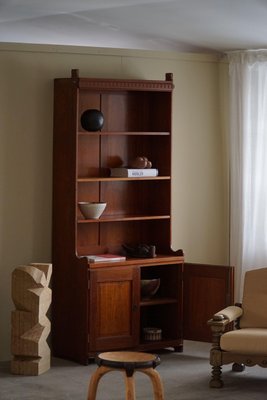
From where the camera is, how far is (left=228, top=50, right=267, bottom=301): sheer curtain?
26.1ft

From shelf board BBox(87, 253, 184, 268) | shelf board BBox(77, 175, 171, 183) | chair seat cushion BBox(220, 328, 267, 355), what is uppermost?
shelf board BBox(77, 175, 171, 183)

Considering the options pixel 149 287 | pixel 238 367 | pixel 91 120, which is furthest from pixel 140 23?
pixel 238 367

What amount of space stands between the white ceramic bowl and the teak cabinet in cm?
10

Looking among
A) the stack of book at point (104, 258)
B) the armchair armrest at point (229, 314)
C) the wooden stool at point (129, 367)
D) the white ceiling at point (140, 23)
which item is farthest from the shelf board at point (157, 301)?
the white ceiling at point (140, 23)

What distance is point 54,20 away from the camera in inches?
290

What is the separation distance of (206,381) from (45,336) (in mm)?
1270

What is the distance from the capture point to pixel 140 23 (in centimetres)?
742

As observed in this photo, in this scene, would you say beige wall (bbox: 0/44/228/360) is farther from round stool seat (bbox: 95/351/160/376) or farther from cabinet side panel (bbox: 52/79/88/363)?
round stool seat (bbox: 95/351/160/376)

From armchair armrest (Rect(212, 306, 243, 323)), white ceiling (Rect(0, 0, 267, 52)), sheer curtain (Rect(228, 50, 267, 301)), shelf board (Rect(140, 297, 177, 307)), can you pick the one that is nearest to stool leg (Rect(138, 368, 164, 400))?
armchair armrest (Rect(212, 306, 243, 323))

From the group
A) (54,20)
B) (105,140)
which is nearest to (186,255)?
(105,140)

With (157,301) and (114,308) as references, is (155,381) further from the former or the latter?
(157,301)

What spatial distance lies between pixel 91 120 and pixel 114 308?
1.52m

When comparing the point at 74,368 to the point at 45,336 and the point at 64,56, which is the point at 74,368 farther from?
the point at 64,56

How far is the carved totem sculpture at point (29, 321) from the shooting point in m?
6.76
